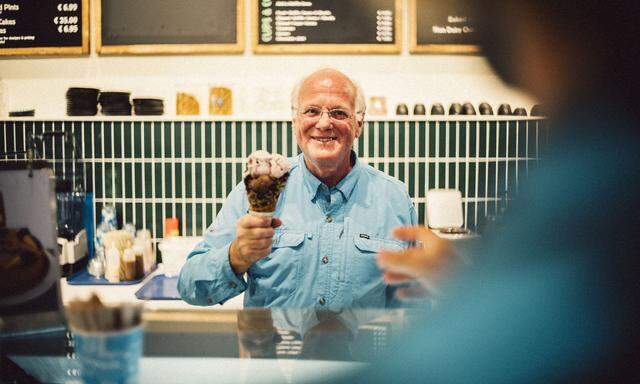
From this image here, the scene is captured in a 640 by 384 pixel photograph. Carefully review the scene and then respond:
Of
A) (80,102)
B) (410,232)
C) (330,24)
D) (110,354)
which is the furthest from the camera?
(330,24)

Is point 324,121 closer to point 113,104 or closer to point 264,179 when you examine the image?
point 264,179

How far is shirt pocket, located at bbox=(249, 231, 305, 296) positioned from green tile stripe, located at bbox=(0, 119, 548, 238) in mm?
1344

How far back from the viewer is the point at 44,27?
330cm

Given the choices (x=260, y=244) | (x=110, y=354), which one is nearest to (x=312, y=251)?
(x=260, y=244)

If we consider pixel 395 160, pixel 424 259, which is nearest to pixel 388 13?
pixel 395 160

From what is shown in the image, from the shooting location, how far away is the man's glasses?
190cm

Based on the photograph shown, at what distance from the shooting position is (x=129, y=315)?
81cm

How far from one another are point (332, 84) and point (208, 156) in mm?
1472

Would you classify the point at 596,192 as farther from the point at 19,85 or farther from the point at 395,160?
the point at 19,85

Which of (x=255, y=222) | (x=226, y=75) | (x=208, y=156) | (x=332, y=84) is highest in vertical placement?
(x=226, y=75)

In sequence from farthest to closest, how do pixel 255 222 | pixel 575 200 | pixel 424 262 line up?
pixel 255 222 → pixel 424 262 → pixel 575 200

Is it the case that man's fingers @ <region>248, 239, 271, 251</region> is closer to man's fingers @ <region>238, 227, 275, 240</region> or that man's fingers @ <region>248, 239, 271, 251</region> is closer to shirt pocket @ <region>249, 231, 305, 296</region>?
man's fingers @ <region>238, 227, 275, 240</region>

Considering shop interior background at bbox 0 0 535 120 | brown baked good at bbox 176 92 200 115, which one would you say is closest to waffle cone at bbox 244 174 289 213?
brown baked good at bbox 176 92 200 115

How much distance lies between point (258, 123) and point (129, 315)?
2388 mm
